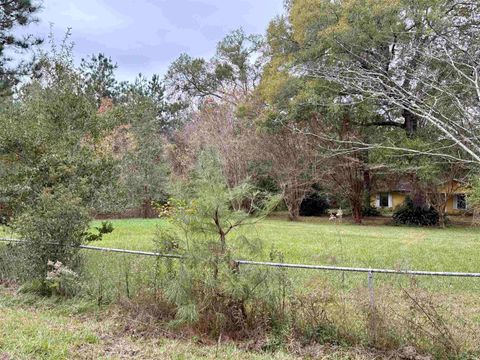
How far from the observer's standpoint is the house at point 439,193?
1994 cm

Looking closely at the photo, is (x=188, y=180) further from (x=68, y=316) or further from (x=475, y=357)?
(x=475, y=357)

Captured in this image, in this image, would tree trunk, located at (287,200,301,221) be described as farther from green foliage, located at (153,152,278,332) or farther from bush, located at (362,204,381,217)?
green foliage, located at (153,152,278,332)

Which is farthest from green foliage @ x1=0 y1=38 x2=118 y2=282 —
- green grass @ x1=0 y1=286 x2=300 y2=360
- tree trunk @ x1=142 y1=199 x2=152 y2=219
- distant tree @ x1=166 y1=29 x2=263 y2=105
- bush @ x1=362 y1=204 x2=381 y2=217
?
distant tree @ x1=166 y1=29 x2=263 y2=105

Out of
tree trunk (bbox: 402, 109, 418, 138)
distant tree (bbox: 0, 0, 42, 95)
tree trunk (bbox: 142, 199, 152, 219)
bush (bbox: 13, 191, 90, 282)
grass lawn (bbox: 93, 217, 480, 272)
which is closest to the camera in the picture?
bush (bbox: 13, 191, 90, 282)

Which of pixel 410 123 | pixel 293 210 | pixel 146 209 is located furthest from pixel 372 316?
pixel 146 209

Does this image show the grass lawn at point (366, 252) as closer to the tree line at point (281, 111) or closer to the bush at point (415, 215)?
the tree line at point (281, 111)

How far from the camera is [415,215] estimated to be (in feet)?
69.8

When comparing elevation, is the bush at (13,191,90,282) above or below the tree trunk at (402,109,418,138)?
below

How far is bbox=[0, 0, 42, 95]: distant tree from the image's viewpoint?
12.0 m

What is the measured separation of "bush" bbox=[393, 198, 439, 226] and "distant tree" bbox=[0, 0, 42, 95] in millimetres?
17730

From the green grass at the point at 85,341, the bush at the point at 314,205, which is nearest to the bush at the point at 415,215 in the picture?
the bush at the point at 314,205

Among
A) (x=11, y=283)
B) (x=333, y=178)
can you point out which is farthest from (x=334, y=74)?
(x=333, y=178)

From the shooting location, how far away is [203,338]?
4.32m

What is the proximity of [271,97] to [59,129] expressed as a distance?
12.8 metres
